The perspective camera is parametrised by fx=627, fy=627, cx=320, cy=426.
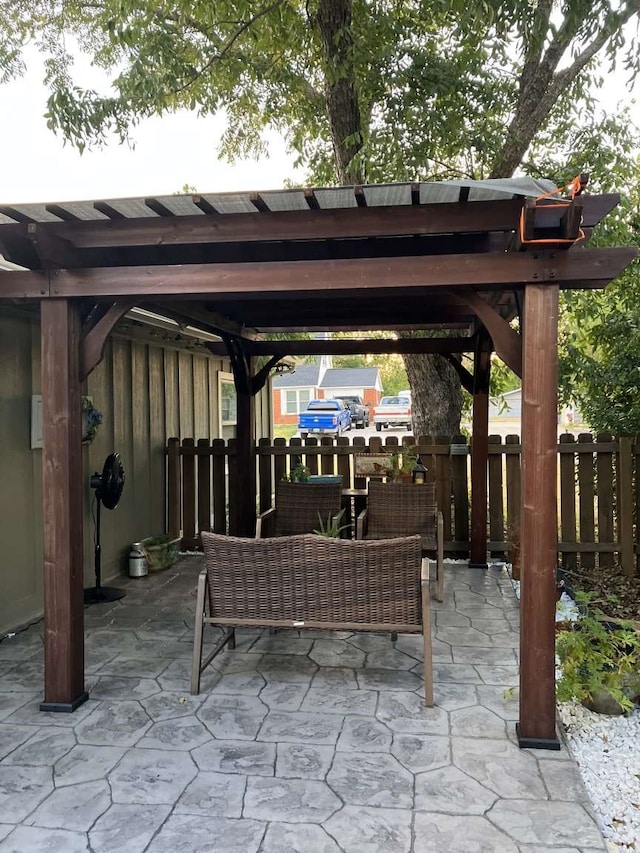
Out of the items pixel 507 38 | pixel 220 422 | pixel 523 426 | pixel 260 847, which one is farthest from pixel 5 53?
pixel 260 847

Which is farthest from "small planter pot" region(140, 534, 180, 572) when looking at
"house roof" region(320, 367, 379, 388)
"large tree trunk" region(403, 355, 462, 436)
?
"house roof" region(320, 367, 379, 388)

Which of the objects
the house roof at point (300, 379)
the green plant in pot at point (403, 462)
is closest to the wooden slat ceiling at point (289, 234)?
the green plant in pot at point (403, 462)

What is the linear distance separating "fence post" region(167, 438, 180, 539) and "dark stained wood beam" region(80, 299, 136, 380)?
11.3ft

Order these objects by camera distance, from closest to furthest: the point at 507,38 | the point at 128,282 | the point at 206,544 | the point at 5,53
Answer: the point at 128,282 → the point at 206,544 → the point at 507,38 → the point at 5,53

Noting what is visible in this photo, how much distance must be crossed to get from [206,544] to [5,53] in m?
7.48

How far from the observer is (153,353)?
6.46 meters

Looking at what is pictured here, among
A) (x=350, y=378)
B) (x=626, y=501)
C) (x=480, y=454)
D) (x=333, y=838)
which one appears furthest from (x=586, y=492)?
(x=350, y=378)

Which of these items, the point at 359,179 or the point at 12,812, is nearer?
the point at 12,812

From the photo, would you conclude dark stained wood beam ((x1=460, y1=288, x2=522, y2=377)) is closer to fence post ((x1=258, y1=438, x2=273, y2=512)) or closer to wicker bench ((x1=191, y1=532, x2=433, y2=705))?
wicker bench ((x1=191, y1=532, x2=433, y2=705))

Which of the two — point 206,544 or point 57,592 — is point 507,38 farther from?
point 57,592

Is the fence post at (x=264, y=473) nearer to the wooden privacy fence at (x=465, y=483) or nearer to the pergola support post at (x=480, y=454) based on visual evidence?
the wooden privacy fence at (x=465, y=483)

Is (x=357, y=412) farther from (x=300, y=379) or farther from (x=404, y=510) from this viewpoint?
(x=404, y=510)

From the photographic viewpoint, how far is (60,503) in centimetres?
311

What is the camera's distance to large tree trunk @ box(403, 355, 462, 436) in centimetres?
737
